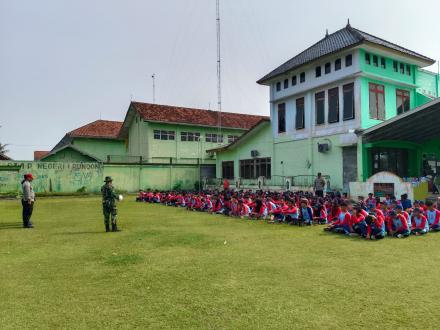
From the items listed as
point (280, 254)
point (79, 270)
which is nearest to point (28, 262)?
point (79, 270)

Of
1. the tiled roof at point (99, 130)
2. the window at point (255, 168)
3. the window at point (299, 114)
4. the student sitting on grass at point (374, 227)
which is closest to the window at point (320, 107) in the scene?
the window at point (299, 114)

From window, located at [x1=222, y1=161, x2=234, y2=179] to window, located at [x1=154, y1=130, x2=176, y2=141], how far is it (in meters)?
6.45

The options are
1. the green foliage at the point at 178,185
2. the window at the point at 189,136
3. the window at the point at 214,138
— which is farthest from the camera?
the window at the point at 214,138

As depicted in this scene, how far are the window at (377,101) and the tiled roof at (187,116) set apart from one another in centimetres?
1861

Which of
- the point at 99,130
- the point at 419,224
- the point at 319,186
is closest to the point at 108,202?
the point at 419,224

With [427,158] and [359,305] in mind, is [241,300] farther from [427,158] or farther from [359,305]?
[427,158]

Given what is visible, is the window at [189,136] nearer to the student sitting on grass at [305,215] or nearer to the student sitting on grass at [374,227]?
the student sitting on grass at [305,215]

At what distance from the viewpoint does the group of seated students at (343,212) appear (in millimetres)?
9469

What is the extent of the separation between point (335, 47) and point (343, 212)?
12.3 metres

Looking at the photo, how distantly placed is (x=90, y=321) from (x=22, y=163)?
1010 inches

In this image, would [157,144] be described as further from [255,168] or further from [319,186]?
Answer: [319,186]

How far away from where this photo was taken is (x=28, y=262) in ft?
22.3

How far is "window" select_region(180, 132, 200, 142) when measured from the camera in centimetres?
3456

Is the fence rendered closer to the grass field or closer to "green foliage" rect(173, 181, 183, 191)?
"green foliage" rect(173, 181, 183, 191)
